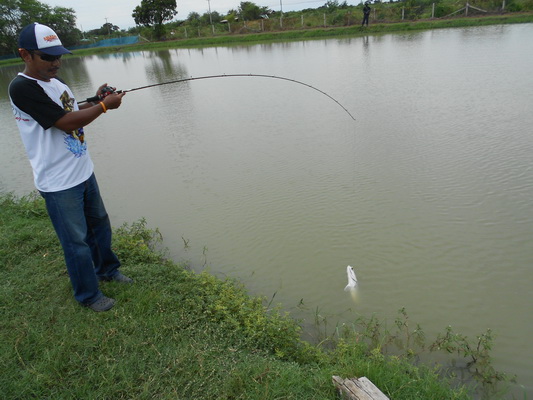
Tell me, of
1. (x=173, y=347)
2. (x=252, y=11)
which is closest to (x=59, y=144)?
(x=173, y=347)

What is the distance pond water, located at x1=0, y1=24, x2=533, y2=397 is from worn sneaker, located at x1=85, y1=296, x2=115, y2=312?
114 centimetres

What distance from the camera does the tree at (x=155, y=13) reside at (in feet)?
128

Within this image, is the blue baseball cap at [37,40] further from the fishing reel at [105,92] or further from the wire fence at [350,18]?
the wire fence at [350,18]

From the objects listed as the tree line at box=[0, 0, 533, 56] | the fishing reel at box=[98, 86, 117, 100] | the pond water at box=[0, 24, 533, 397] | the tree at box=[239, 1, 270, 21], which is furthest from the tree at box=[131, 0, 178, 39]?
the fishing reel at box=[98, 86, 117, 100]

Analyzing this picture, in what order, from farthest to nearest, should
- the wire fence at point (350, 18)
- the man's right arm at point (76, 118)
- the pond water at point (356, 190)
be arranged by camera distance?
the wire fence at point (350, 18) → the pond water at point (356, 190) → the man's right arm at point (76, 118)

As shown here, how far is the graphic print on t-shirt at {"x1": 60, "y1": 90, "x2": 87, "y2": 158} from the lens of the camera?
7.85 feet

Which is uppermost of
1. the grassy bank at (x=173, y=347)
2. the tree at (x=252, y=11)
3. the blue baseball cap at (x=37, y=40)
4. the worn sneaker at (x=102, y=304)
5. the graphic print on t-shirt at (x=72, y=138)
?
the tree at (x=252, y=11)

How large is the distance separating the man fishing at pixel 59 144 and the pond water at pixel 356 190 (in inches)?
53.9

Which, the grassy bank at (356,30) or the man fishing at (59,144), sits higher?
the grassy bank at (356,30)

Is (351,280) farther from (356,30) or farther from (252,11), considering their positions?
(252,11)

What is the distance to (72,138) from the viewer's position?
7.92 ft

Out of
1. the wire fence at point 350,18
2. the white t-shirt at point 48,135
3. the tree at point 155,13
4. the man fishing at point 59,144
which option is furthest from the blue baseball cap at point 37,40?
the tree at point 155,13

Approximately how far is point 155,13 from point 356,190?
41.9 meters

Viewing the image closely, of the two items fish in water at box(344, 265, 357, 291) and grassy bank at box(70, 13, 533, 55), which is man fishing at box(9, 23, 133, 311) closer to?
fish in water at box(344, 265, 357, 291)
